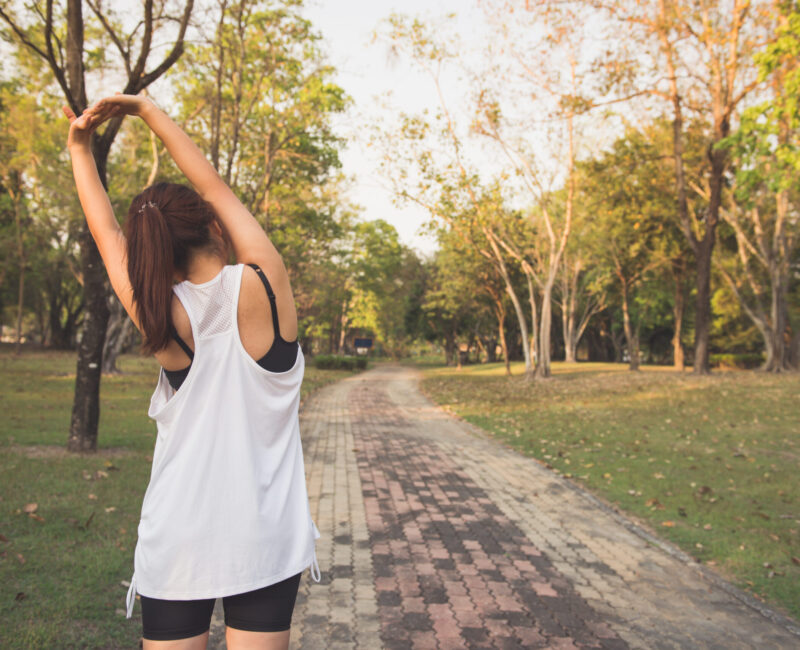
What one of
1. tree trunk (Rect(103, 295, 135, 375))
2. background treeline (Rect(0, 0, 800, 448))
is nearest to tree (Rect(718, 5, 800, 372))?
background treeline (Rect(0, 0, 800, 448))

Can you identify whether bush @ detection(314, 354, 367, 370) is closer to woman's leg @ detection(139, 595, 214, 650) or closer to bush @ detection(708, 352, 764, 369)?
bush @ detection(708, 352, 764, 369)

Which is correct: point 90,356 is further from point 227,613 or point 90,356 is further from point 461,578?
point 227,613

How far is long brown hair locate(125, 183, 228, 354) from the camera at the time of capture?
157cm

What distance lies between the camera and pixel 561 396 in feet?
61.8

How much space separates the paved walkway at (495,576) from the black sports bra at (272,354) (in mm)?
2545

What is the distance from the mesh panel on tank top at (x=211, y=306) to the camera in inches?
63.6

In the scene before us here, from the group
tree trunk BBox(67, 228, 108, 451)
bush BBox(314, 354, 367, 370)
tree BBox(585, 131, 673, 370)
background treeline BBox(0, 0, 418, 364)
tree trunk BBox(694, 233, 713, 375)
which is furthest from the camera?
bush BBox(314, 354, 367, 370)

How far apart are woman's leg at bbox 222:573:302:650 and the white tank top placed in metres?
0.05

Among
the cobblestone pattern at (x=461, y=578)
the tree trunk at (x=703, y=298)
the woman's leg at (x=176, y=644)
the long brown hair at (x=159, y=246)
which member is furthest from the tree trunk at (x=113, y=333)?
the woman's leg at (x=176, y=644)

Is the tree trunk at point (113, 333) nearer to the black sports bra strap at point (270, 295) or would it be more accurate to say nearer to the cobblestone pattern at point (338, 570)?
the cobblestone pattern at point (338, 570)

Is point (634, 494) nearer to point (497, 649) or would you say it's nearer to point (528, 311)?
point (497, 649)

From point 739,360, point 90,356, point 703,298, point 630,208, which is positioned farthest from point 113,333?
point 739,360

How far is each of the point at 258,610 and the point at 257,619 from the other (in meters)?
0.02

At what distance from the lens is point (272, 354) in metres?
1.69
